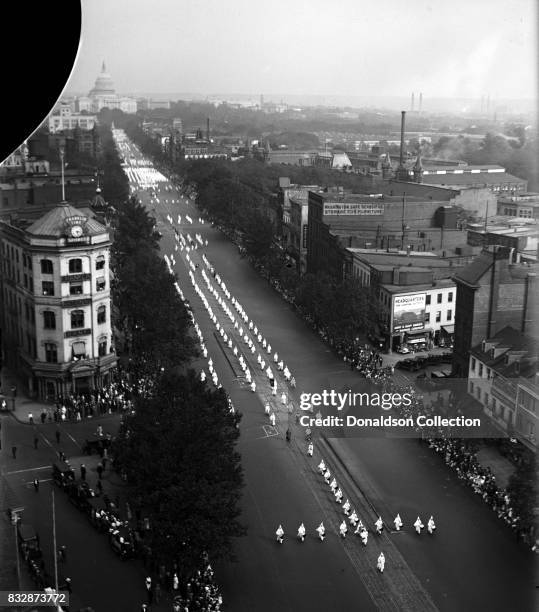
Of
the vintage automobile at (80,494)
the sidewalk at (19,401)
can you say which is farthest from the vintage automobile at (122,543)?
the sidewalk at (19,401)

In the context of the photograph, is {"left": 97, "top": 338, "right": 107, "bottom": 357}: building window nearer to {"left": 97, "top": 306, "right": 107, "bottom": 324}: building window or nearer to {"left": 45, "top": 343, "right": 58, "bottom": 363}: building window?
{"left": 97, "top": 306, "right": 107, "bottom": 324}: building window

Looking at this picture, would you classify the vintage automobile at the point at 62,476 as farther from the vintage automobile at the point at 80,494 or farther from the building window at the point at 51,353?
the building window at the point at 51,353

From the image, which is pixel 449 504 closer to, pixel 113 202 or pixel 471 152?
pixel 113 202

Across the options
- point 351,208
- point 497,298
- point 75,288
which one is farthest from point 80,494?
point 351,208

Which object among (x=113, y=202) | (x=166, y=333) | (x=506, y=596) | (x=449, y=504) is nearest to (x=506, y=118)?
(x=166, y=333)

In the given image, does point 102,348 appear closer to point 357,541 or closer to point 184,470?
point 184,470

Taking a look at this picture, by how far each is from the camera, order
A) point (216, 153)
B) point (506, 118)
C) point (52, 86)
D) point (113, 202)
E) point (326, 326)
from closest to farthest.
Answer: point (52, 86)
point (326, 326)
point (506, 118)
point (113, 202)
point (216, 153)
